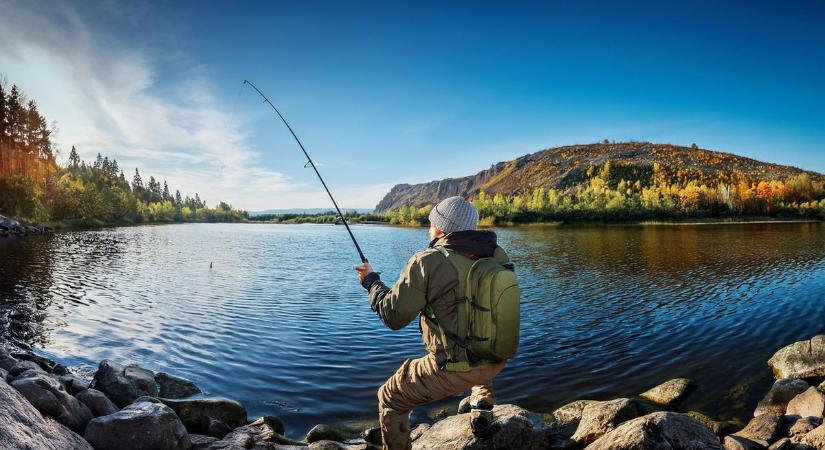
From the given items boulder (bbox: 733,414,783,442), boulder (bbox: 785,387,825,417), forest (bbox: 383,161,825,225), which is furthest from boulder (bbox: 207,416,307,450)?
forest (bbox: 383,161,825,225)

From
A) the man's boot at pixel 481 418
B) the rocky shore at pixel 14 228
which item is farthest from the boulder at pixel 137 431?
the rocky shore at pixel 14 228

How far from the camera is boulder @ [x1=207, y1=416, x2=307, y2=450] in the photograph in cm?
671

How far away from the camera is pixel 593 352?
1347 centimetres

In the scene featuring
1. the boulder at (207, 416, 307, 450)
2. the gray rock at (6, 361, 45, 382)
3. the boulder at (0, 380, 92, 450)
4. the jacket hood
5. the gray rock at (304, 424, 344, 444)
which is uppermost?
the jacket hood

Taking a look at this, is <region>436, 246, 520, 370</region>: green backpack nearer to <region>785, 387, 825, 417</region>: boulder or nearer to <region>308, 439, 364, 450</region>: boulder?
<region>308, 439, 364, 450</region>: boulder

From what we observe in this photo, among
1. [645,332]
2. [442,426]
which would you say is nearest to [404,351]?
[442,426]

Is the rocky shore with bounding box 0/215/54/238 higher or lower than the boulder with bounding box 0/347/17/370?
higher

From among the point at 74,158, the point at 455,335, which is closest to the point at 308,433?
the point at 455,335

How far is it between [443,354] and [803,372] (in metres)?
11.0

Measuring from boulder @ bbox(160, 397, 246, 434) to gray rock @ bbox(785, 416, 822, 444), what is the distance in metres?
9.58

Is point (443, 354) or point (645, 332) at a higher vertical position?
point (443, 354)

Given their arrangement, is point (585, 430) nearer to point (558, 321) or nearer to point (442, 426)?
point (442, 426)

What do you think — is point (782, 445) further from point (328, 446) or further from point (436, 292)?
point (328, 446)

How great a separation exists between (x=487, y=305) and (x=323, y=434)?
5.33 metres
